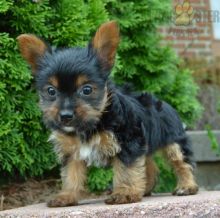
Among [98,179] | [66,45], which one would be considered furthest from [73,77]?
[98,179]

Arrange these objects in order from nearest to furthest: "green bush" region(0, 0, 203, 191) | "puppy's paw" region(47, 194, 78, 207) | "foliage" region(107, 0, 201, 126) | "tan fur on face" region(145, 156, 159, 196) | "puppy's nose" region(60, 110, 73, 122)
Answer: "puppy's nose" region(60, 110, 73, 122) → "puppy's paw" region(47, 194, 78, 207) → "tan fur on face" region(145, 156, 159, 196) → "green bush" region(0, 0, 203, 191) → "foliage" region(107, 0, 201, 126)

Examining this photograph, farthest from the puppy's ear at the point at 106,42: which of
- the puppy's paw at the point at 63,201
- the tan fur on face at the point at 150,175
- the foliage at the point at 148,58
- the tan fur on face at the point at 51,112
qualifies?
the foliage at the point at 148,58

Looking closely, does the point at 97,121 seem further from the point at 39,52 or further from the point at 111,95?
the point at 39,52

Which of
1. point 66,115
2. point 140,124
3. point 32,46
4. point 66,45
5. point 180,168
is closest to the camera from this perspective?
point 66,115

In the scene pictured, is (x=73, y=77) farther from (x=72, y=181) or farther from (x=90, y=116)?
(x=72, y=181)

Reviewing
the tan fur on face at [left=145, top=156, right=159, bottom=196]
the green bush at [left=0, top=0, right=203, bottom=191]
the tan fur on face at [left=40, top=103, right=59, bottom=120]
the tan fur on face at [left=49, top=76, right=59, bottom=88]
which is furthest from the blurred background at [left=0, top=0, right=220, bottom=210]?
the tan fur on face at [left=49, top=76, right=59, bottom=88]

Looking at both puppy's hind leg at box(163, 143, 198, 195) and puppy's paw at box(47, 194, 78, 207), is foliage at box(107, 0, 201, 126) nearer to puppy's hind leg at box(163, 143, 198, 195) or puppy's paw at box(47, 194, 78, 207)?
puppy's hind leg at box(163, 143, 198, 195)
